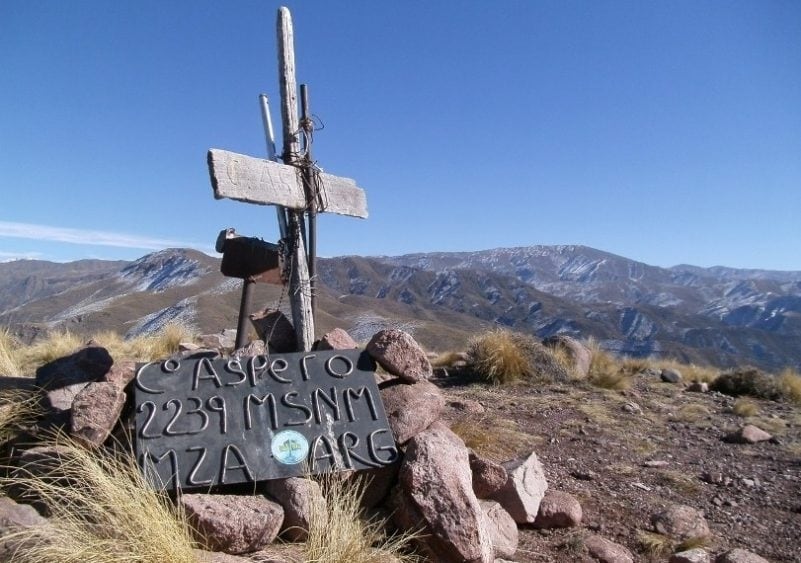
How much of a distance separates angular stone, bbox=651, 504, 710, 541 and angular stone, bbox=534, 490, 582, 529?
684 millimetres

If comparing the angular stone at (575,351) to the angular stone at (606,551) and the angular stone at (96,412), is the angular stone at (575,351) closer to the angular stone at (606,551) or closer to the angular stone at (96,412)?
the angular stone at (606,551)

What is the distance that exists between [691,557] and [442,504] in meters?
1.91

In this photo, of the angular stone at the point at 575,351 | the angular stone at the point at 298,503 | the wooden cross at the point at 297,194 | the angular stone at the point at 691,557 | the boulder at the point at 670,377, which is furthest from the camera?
the boulder at the point at 670,377

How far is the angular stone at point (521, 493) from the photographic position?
4.38 m

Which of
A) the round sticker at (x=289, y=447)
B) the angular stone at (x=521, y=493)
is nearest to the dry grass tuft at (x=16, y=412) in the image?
the round sticker at (x=289, y=447)

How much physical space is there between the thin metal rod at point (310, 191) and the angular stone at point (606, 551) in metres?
3.24

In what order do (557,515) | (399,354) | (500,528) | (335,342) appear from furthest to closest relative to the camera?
(335,342) → (399,354) → (557,515) → (500,528)

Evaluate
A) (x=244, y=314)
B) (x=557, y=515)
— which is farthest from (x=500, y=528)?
(x=244, y=314)

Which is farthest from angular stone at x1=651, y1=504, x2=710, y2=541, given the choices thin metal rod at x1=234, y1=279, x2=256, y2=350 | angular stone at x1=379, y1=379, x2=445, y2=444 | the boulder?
the boulder

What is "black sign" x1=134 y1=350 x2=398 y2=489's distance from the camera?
3764 millimetres

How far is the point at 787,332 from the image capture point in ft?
502

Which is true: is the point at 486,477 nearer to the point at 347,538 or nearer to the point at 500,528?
the point at 500,528

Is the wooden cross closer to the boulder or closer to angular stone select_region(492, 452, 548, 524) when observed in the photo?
angular stone select_region(492, 452, 548, 524)

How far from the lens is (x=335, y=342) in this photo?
5.22 metres
